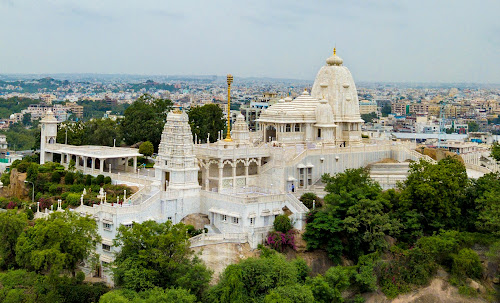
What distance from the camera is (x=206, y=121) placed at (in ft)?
202

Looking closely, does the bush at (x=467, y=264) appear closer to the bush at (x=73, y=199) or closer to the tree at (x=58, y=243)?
the tree at (x=58, y=243)

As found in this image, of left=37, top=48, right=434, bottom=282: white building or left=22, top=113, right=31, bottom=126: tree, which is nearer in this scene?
left=37, top=48, right=434, bottom=282: white building

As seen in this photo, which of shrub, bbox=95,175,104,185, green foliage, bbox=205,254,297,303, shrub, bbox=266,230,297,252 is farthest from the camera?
shrub, bbox=95,175,104,185

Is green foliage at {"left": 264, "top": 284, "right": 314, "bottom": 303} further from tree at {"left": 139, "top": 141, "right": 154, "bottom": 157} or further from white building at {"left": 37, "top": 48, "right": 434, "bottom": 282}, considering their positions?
tree at {"left": 139, "top": 141, "right": 154, "bottom": 157}

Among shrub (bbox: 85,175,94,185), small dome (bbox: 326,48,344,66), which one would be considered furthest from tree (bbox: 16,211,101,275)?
small dome (bbox: 326,48,344,66)

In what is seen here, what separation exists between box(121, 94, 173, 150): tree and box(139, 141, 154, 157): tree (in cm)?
347

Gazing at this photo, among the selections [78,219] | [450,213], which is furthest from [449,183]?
[78,219]

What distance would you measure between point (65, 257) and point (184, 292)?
19.8 ft

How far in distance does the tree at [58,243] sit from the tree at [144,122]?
889 inches

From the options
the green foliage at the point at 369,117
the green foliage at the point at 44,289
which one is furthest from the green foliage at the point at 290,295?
the green foliage at the point at 369,117

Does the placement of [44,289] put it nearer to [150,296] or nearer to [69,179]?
[150,296]

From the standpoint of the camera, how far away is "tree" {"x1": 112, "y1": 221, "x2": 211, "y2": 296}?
33.5 metres

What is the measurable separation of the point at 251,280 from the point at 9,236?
41.9 feet

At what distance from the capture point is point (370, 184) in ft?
137
